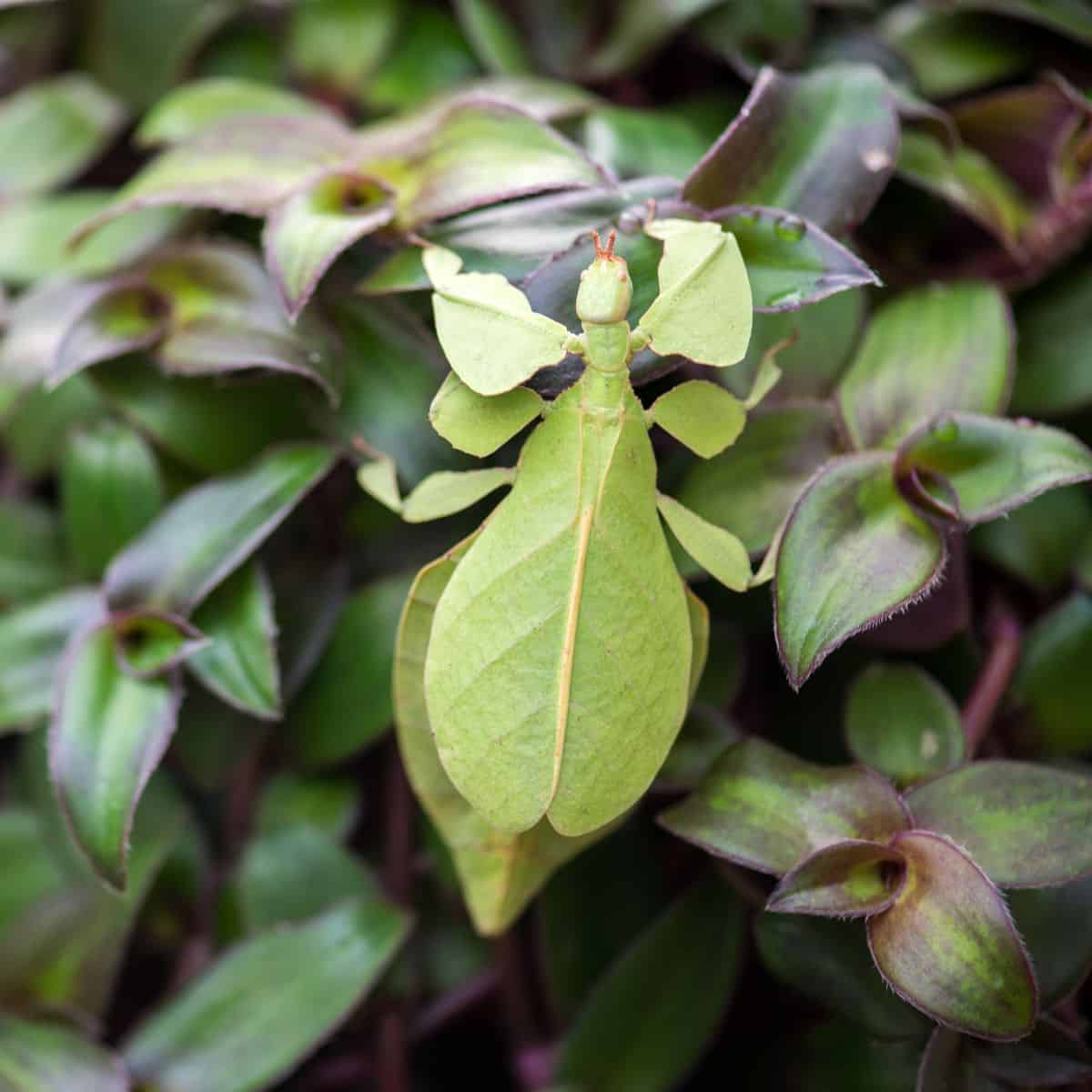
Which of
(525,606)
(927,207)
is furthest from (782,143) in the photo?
(525,606)

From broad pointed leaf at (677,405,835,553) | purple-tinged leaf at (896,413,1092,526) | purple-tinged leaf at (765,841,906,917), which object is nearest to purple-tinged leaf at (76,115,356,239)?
broad pointed leaf at (677,405,835,553)

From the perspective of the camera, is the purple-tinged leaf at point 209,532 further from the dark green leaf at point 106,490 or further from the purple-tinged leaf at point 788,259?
the purple-tinged leaf at point 788,259

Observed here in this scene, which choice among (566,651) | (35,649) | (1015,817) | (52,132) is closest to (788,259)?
(566,651)

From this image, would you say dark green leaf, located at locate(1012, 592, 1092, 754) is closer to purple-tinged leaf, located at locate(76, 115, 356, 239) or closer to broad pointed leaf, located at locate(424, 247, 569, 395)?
broad pointed leaf, located at locate(424, 247, 569, 395)

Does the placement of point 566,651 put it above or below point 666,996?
above

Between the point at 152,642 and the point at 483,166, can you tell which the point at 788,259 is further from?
the point at 152,642
